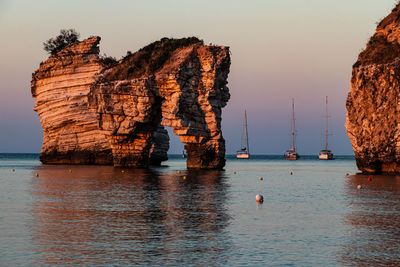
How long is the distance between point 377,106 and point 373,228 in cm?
3595

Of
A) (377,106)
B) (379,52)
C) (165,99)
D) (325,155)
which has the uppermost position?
(379,52)

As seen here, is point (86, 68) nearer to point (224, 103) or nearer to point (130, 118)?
point (130, 118)

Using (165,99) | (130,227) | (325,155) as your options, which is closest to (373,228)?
(130,227)

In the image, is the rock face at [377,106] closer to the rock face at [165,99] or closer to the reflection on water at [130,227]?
the rock face at [165,99]

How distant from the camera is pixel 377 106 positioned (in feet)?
188

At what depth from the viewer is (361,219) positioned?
26.4 metres

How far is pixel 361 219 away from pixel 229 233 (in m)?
7.46

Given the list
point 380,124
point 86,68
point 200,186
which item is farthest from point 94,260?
point 86,68

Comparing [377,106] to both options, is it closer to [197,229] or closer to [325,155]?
[197,229]

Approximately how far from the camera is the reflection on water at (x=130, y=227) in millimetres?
17906

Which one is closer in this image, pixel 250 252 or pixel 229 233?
pixel 250 252

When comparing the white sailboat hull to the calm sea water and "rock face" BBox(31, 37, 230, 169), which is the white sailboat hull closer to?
"rock face" BBox(31, 37, 230, 169)

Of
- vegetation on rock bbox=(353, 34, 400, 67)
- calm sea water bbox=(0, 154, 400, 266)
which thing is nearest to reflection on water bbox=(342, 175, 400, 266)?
calm sea water bbox=(0, 154, 400, 266)

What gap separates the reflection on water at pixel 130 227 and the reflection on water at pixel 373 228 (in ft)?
13.6
